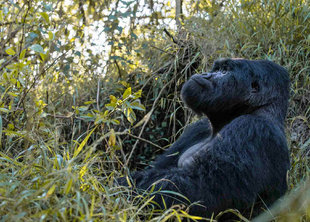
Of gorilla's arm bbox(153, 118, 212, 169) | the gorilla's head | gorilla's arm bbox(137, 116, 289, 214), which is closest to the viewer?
gorilla's arm bbox(137, 116, 289, 214)

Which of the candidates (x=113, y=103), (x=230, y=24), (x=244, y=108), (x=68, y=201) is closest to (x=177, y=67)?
(x=230, y=24)

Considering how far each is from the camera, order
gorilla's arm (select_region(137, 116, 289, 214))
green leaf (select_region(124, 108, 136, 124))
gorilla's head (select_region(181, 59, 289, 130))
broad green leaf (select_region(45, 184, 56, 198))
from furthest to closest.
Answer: gorilla's head (select_region(181, 59, 289, 130)), green leaf (select_region(124, 108, 136, 124)), gorilla's arm (select_region(137, 116, 289, 214)), broad green leaf (select_region(45, 184, 56, 198))

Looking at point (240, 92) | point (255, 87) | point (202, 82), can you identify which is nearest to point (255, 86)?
point (255, 87)

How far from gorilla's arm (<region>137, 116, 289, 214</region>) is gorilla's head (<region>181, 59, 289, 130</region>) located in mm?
311

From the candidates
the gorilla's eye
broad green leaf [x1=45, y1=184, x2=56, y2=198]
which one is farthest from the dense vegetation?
broad green leaf [x1=45, y1=184, x2=56, y2=198]

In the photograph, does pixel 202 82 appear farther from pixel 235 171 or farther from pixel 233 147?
pixel 235 171

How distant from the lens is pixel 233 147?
8.68ft

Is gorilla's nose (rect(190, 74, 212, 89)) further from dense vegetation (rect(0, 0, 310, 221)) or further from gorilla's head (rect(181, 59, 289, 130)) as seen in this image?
dense vegetation (rect(0, 0, 310, 221))

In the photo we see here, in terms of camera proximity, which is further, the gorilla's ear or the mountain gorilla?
the gorilla's ear

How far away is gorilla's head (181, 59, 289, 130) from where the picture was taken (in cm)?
309

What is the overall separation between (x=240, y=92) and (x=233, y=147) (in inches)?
24.8

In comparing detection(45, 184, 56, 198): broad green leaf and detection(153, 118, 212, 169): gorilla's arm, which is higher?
detection(45, 184, 56, 198): broad green leaf

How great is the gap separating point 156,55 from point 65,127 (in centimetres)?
145

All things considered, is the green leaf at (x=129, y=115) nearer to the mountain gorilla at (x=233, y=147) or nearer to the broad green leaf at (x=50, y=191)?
the mountain gorilla at (x=233, y=147)
